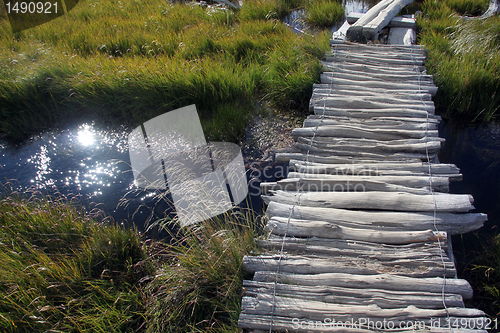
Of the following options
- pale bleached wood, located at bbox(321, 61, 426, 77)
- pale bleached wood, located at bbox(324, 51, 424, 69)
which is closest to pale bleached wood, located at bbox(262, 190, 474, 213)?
pale bleached wood, located at bbox(321, 61, 426, 77)

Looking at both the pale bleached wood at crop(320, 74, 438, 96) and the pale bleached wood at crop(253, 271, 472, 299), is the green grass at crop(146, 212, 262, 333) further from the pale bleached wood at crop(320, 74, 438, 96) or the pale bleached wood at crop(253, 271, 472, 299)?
the pale bleached wood at crop(320, 74, 438, 96)

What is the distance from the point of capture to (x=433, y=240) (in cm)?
246

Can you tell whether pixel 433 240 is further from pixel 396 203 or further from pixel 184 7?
pixel 184 7

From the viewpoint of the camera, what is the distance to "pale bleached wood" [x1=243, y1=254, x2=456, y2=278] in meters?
2.27

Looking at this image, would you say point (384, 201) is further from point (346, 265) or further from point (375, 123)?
point (375, 123)

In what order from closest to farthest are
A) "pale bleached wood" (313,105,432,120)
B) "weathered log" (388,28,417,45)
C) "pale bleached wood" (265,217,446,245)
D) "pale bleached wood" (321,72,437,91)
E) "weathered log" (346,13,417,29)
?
"pale bleached wood" (265,217,446,245), "pale bleached wood" (313,105,432,120), "pale bleached wood" (321,72,437,91), "weathered log" (388,28,417,45), "weathered log" (346,13,417,29)

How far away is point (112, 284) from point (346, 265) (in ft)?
6.24

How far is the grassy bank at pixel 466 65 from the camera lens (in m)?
4.38

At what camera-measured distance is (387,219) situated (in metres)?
2.66

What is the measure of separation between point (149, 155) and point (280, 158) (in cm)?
192

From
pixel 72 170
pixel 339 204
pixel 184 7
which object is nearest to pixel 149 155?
pixel 72 170

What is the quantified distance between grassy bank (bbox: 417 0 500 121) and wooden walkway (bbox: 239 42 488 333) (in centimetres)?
70

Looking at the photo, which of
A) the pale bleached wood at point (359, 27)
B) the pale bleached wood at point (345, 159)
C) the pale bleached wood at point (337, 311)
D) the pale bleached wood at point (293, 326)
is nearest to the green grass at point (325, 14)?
the pale bleached wood at point (359, 27)

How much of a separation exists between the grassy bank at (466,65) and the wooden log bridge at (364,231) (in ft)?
2.44
